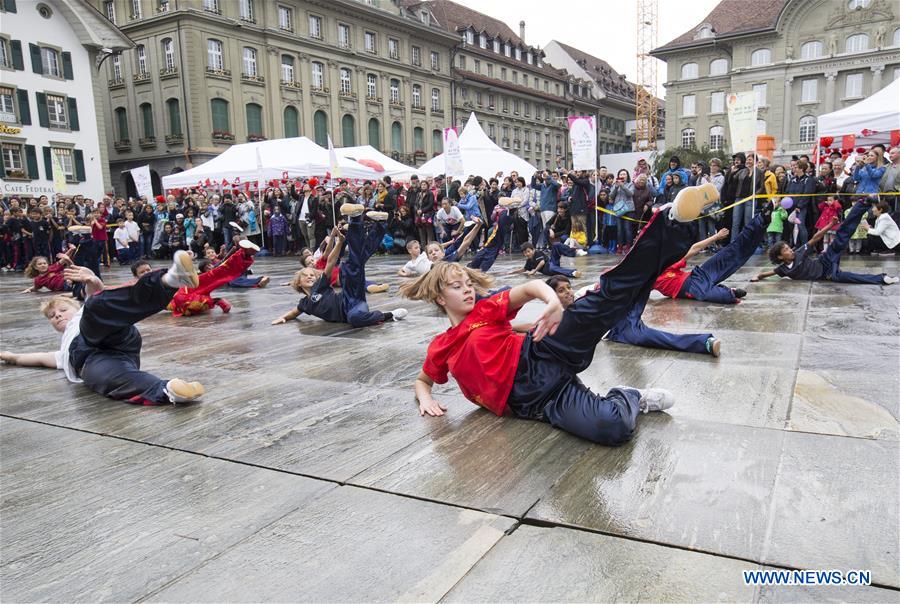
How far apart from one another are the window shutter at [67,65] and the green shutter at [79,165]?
13.1ft

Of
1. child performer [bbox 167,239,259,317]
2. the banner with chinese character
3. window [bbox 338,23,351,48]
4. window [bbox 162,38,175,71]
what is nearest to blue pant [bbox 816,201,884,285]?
the banner with chinese character

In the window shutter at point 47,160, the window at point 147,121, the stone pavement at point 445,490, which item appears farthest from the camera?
the window at point 147,121

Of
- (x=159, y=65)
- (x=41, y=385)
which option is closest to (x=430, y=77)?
(x=159, y=65)

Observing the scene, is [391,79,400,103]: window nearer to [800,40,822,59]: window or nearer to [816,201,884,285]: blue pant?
[800,40,822,59]: window

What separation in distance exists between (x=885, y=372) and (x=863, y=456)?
6.03 feet

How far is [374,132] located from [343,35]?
7168mm

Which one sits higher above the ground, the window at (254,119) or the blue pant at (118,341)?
the window at (254,119)

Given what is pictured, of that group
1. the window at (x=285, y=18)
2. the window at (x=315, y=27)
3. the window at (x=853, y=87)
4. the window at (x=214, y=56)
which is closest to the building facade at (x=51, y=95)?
the window at (x=214, y=56)

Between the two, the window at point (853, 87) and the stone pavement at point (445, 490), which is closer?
the stone pavement at point (445, 490)

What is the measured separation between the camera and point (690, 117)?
5978 cm

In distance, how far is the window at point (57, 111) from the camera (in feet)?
115

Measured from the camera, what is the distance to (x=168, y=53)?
39250 mm

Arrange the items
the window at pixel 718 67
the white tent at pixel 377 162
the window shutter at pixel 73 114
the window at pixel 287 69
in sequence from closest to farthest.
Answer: the white tent at pixel 377 162 < the window shutter at pixel 73 114 < the window at pixel 287 69 < the window at pixel 718 67

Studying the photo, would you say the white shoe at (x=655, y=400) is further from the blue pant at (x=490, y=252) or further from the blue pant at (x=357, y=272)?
the blue pant at (x=490, y=252)
